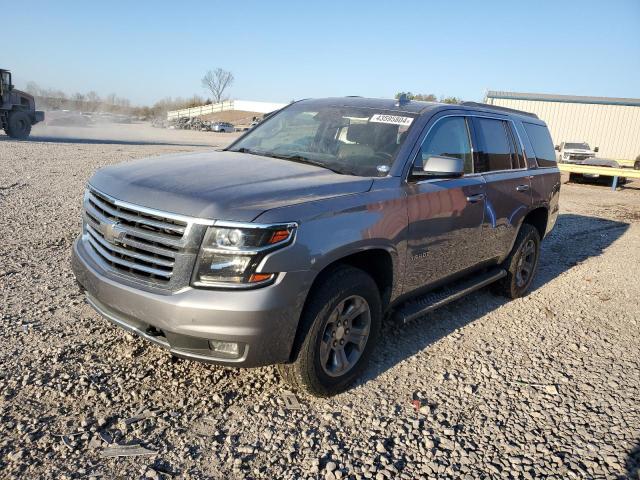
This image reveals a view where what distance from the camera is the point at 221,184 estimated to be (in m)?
3.15

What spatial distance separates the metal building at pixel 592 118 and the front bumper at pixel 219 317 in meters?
35.9

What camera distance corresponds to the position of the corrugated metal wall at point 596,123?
35062 mm

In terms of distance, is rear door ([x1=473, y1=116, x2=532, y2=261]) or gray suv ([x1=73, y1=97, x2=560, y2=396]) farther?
rear door ([x1=473, y1=116, x2=532, y2=261])

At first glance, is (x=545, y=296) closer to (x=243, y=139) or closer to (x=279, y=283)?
(x=243, y=139)

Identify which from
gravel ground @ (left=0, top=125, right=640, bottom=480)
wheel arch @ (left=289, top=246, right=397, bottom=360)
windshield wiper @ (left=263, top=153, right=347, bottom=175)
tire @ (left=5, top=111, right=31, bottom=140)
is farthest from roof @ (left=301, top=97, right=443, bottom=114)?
tire @ (left=5, top=111, right=31, bottom=140)

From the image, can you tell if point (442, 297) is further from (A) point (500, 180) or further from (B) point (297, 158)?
(B) point (297, 158)

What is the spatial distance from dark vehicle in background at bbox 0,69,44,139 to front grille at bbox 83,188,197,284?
25.9 meters

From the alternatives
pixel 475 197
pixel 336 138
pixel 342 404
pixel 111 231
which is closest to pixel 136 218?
pixel 111 231

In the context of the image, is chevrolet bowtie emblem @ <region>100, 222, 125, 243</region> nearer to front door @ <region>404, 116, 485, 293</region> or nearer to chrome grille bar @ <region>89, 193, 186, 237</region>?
chrome grille bar @ <region>89, 193, 186, 237</region>

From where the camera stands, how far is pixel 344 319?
340 cm

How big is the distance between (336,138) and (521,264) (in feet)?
9.27

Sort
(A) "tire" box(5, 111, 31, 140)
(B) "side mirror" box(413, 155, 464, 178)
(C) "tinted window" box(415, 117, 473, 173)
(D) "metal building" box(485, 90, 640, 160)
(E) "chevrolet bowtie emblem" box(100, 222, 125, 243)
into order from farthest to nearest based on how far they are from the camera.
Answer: (D) "metal building" box(485, 90, 640, 160)
(A) "tire" box(5, 111, 31, 140)
(C) "tinted window" box(415, 117, 473, 173)
(B) "side mirror" box(413, 155, 464, 178)
(E) "chevrolet bowtie emblem" box(100, 222, 125, 243)

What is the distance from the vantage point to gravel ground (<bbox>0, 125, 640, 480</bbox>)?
2.78 meters

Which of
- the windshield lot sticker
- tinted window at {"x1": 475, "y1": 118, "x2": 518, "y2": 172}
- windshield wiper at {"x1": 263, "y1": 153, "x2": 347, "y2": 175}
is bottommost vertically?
windshield wiper at {"x1": 263, "y1": 153, "x2": 347, "y2": 175}
